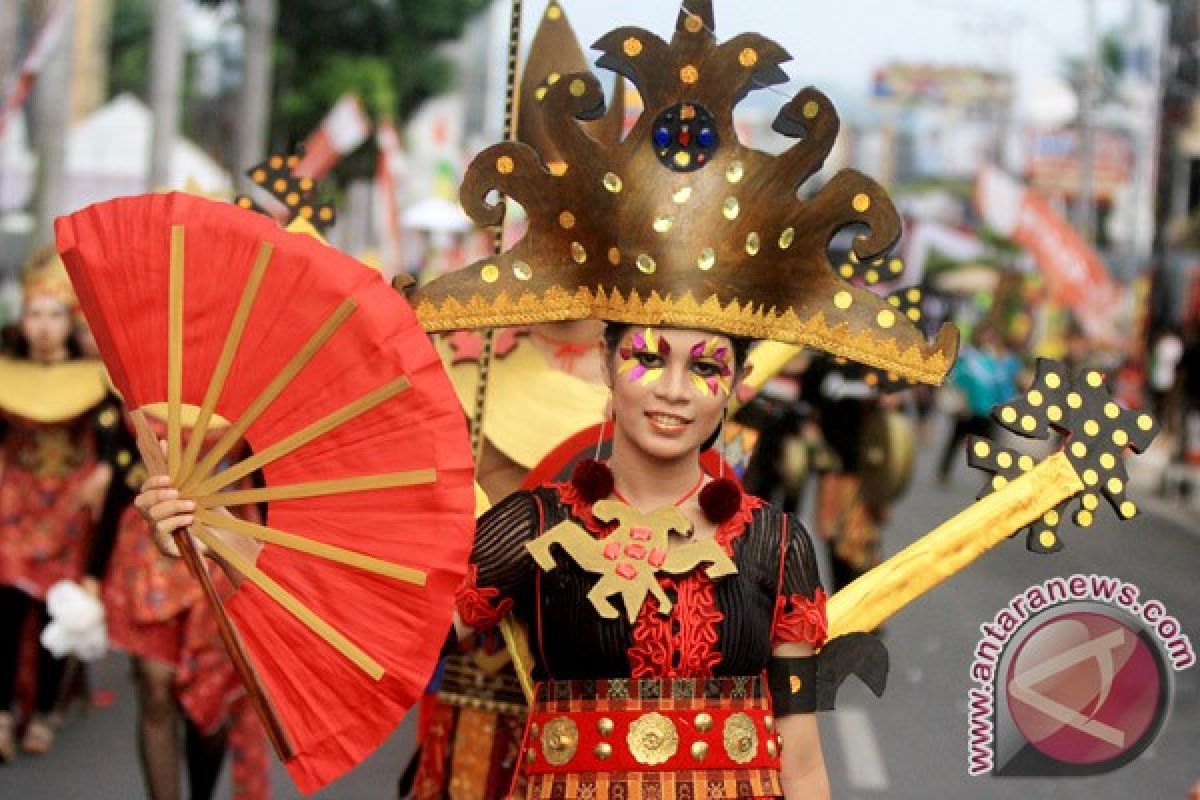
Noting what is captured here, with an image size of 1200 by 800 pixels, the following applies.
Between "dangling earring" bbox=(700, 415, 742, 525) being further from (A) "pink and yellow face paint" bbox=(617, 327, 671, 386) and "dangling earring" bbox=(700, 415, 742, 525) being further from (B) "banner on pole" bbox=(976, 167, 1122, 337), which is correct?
(B) "banner on pole" bbox=(976, 167, 1122, 337)

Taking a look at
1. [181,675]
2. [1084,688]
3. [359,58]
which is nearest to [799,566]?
[1084,688]

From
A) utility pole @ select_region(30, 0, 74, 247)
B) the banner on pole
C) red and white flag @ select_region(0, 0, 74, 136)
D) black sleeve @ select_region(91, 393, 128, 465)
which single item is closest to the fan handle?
black sleeve @ select_region(91, 393, 128, 465)

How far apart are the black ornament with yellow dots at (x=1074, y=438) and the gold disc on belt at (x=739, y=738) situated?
777 millimetres

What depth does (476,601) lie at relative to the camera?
4.23 m

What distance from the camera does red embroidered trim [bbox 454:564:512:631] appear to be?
13.9ft

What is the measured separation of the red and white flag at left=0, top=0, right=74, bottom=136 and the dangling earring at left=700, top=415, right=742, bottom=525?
51.0ft

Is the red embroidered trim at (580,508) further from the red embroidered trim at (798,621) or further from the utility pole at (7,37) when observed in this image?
the utility pole at (7,37)

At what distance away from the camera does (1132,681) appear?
472 cm

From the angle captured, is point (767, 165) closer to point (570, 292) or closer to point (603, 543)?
point (570, 292)

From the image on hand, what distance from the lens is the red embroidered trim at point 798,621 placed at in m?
4.20

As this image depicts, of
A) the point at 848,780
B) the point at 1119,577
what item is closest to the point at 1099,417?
the point at 1119,577

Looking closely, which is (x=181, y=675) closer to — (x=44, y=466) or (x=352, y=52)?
(x=44, y=466)

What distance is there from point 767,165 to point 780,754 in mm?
1062

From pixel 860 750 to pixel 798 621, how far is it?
5.30m
